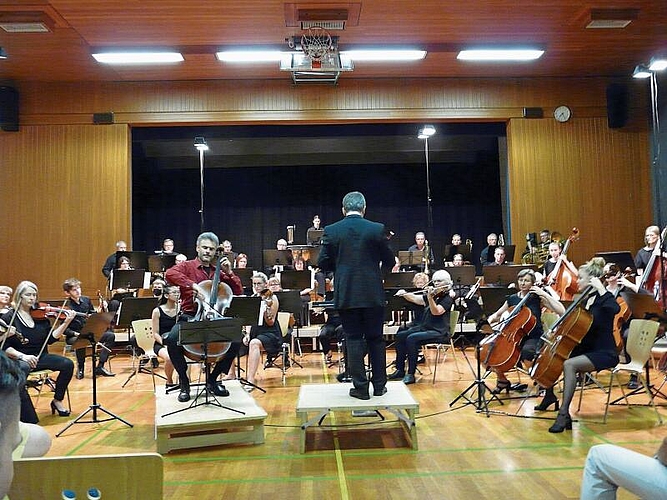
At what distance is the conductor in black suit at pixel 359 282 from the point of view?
4602mm

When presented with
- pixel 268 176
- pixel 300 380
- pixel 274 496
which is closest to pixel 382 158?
pixel 268 176

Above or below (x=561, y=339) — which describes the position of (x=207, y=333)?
above

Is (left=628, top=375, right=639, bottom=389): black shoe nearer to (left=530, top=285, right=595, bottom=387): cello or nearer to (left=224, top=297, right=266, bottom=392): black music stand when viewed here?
(left=530, top=285, right=595, bottom=387): cello

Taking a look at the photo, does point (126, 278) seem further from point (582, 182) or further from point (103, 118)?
point (582, 182)

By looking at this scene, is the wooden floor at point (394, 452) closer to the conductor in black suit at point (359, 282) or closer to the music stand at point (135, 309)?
the conductor in black suit at point (359, 282)

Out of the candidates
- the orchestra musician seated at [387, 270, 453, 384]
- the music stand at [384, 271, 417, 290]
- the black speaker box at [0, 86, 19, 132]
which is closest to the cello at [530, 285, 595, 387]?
the orchestra musician seated at [387, 270, 453, 384]

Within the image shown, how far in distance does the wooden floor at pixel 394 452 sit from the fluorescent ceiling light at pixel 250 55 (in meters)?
6.35

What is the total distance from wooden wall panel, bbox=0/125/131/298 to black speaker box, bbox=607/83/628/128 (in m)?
9.48

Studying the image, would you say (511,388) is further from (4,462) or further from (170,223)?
(170,223)

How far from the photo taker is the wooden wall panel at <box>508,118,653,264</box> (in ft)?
40.4

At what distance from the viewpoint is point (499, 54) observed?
36.0ft

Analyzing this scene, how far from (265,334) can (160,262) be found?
3.52 meters

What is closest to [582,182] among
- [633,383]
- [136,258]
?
[633,383]

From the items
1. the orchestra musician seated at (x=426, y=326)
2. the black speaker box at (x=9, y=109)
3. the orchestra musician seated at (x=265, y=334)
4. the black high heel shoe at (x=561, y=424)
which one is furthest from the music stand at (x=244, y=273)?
the black speaker box at (x=9, y=109)
